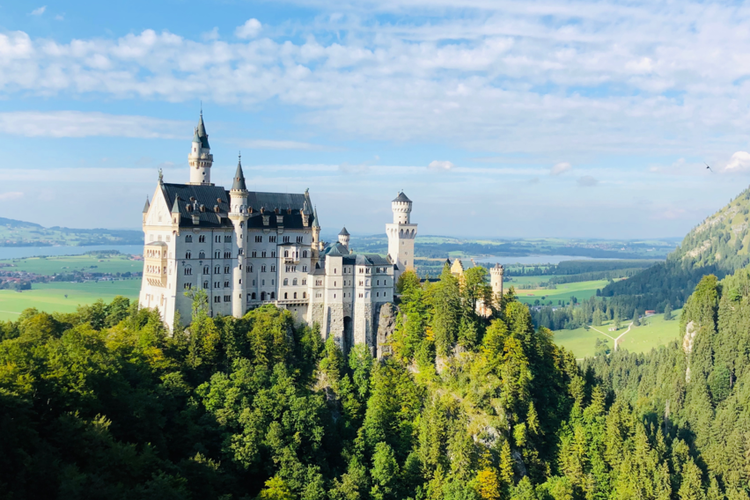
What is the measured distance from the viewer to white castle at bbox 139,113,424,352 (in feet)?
279

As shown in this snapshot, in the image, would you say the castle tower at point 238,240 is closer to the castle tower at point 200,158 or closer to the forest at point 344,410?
the forest at point 344,410

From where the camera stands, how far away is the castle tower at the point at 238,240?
289 feet

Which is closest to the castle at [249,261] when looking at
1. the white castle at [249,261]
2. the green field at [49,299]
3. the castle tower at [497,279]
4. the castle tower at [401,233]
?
the white castle at [249,261]

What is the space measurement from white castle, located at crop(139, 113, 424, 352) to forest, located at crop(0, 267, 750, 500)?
2.68m

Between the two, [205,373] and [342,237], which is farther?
[342,237]

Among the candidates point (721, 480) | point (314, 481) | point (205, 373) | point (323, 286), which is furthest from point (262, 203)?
point (721, 480)

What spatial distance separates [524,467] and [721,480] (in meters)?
35.1

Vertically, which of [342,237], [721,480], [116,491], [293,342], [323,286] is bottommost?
[721,480]

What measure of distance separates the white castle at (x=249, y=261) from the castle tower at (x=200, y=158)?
0.45 ft

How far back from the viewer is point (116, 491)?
50781 millimetres

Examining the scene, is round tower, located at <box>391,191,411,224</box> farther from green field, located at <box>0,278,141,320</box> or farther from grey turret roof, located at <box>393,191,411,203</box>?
green field, located at <box>0,278,141,320</box>

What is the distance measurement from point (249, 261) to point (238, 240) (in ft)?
11.9

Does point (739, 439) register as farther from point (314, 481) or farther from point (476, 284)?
point (314, 481)

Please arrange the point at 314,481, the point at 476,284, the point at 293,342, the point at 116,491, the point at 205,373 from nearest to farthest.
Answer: the point at 116,491 → the point at 314,481 → the point at 205,373 → the point at 293,342 → the point at 476,284
